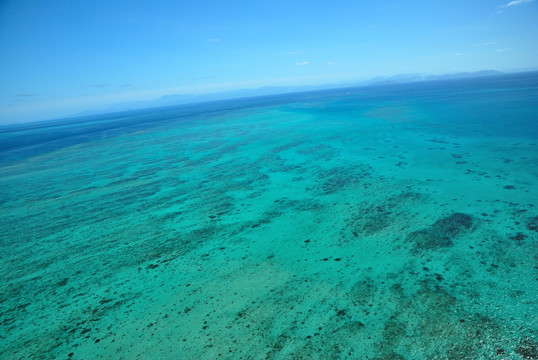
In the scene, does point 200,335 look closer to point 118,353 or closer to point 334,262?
point 118,353

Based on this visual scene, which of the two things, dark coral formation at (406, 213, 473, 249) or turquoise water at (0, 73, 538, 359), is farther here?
dark coral formation at (406, 213, 473, 249)

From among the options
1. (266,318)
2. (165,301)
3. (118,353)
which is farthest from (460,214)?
(118,353)

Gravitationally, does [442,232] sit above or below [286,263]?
above

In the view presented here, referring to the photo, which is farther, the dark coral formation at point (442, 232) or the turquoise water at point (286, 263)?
the dark coral formation at point (442, 232)
